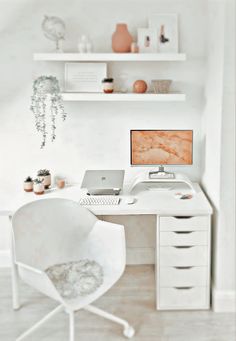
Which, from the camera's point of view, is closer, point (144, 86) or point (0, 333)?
point (0, 333)

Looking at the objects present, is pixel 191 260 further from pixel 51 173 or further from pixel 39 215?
pixel 51 173

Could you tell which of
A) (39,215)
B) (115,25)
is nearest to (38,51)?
(115,25)

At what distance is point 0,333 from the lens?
304cm

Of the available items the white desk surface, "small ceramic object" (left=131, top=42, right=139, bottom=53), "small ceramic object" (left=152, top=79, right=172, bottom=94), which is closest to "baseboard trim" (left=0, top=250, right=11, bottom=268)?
the white desk surface

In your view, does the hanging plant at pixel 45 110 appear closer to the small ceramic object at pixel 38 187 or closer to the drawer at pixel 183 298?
the small ceramic object at pixel 38 187

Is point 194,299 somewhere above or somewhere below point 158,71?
below

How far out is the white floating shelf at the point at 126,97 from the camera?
3.54m

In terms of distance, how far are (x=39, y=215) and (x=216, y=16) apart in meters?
1.79

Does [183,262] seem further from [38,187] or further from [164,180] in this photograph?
[38,187]

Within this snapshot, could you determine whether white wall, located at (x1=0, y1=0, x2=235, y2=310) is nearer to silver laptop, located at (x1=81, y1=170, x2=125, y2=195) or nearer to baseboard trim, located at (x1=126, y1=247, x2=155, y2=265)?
silver laptop, located at (x1=81, y1=170, x2=125, y2=195)

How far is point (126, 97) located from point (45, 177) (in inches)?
34.8

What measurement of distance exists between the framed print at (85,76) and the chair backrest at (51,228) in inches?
38.0

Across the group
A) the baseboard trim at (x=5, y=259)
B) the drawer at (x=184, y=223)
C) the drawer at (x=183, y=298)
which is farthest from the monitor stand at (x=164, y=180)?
the baseboard trim at (x=5, y=259)

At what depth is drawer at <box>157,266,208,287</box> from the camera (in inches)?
129
